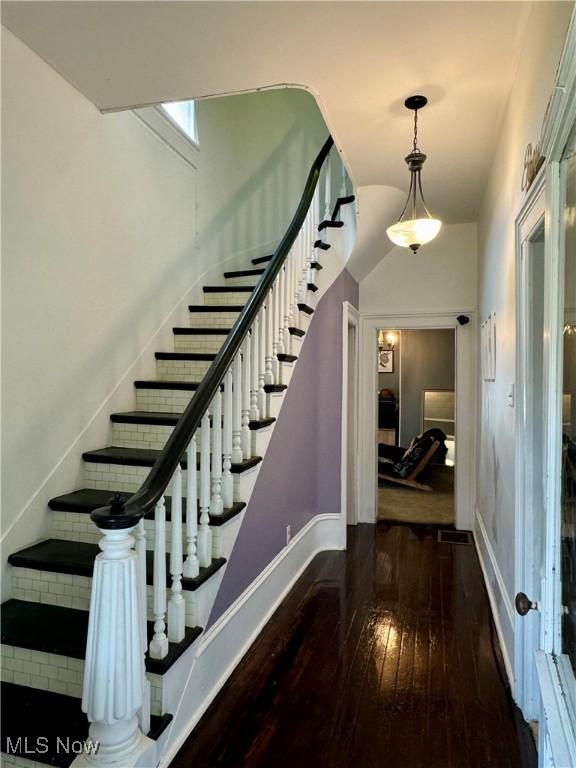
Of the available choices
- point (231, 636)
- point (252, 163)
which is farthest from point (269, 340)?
point (252, 163)

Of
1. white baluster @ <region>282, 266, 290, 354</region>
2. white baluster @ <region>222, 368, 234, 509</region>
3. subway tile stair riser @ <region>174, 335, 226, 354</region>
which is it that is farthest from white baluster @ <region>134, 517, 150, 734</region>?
subway tile stair riser @ <region>174, 335, 226, 354</region>

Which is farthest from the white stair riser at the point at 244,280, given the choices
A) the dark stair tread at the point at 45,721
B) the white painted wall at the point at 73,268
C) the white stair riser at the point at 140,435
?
the dark stair tread at the point at 45,721

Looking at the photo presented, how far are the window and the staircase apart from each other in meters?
1.24

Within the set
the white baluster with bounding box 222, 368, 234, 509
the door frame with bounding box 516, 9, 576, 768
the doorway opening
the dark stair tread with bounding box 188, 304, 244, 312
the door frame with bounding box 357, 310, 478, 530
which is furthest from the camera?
the doorway opening

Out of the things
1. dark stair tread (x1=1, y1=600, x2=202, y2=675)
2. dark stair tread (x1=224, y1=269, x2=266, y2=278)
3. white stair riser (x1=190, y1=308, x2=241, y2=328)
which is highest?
dark stair tread (x1=224, y1=269, x2=266, y2=278)

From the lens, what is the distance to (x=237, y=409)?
2262 millimetres

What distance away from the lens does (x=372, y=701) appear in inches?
77.4

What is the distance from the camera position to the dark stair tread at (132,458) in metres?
2.23

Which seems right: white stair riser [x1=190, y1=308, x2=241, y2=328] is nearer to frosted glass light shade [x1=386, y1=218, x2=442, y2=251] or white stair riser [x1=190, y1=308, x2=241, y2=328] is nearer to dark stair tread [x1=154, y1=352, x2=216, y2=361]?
dark stair tread [x1=154, y1=352, x2=216, y2=361]

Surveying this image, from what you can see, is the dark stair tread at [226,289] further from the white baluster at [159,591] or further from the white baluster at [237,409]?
the white baluster at [159,591]

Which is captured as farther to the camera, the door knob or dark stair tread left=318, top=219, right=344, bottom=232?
dark stair tread left=318, top=219, right=344, bottom=232

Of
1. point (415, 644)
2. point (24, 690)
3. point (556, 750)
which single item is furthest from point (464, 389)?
point (24, 690)

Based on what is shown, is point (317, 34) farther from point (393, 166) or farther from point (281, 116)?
point (281, 116)

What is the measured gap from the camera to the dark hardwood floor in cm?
169
